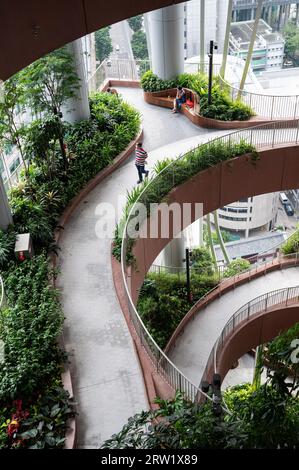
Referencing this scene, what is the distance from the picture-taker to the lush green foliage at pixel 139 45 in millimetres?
24203

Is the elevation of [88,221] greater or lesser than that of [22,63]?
lesser

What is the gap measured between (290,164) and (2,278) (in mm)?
11164

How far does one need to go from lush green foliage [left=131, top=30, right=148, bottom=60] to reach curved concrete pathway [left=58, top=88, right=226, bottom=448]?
31.4 ft

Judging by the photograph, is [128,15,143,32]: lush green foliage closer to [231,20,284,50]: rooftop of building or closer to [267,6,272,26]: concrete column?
[231,20,284,50]: rooftop of building

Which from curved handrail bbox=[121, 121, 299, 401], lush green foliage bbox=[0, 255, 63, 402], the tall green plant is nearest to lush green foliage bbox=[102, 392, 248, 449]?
curved handrail bbox=[121, 121, 299, 401]

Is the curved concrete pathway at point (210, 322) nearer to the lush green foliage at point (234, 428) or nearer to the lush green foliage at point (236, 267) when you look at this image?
the lush green foliage at point (236, 267)

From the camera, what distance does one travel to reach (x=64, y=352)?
10281 millimetres

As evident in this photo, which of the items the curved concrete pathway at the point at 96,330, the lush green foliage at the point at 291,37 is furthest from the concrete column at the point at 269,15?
the curved concrete pathway at the point at 96,330

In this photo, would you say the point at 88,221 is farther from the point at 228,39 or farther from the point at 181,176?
the point at 228,39

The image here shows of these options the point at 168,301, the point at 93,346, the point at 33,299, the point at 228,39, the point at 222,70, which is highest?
the point at 228,39

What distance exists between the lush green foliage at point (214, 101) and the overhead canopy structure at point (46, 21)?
5.77 m

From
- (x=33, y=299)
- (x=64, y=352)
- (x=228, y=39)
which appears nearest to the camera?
(x=64, y=352)
